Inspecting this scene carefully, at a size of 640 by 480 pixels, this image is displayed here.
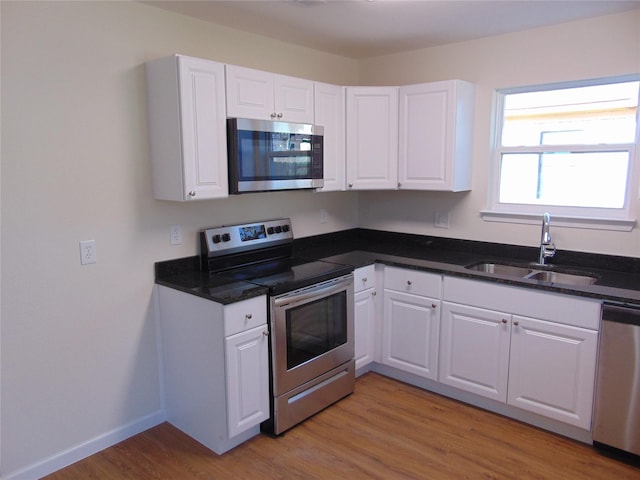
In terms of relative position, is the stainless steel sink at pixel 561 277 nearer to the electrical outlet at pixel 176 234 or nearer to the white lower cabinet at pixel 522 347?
the white lower cabinet at pixel 522 347

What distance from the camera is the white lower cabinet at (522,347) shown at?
2523 millimetres

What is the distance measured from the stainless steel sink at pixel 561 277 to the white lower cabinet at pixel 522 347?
0.38 m

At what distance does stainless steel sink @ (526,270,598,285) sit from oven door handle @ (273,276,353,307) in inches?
46.6

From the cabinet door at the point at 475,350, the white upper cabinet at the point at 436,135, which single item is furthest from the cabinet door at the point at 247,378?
the white upper cabinet at the point at 436,135

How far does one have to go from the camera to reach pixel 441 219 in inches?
144

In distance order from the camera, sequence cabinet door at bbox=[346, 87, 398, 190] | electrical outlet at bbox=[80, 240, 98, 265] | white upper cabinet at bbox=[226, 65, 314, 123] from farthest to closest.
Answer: cabinet door at bbox=[346, 87, 398, 190] → white upper cabinet at bbox=[226, 65, 314, 123] → electrical outlet at bbox=[80, 240, 98, 265]

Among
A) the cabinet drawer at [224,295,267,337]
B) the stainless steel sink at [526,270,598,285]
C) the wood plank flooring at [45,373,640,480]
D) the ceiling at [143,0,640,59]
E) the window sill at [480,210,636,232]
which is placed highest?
the ceiling at [143,0,640,59]

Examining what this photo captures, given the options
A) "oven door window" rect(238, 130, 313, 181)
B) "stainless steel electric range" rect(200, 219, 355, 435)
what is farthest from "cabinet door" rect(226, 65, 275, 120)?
"stainless steel electric range" rect(200, 219, 355, 435)

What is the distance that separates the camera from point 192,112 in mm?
2439

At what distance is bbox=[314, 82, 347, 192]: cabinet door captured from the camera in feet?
10.5

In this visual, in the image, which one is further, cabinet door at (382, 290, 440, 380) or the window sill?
cabinet door at (382, 290, 440, 380)

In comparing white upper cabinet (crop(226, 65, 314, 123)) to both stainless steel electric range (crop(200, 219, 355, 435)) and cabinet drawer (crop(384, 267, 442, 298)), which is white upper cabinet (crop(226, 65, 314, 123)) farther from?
cabinet drawer (crop(384, 267, 442, 298))

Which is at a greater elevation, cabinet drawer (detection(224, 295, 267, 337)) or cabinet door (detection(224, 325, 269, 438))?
cabinet drawer (detection(224, 295, 267, 337))

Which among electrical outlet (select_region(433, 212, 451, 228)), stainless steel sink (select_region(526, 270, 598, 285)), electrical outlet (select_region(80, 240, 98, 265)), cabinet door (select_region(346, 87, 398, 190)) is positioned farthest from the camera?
electrical outlet (select_region(433, 212, 451, 228))
